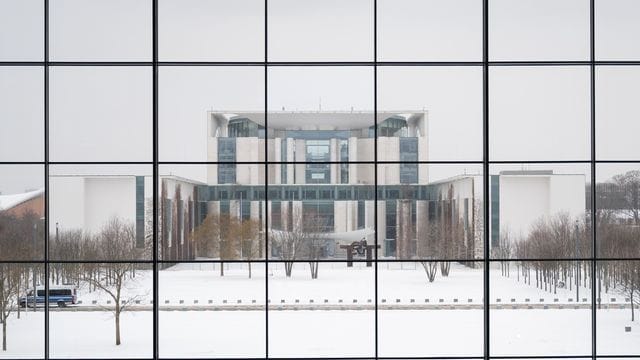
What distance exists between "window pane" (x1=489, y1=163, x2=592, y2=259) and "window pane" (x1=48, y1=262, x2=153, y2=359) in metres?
22.7

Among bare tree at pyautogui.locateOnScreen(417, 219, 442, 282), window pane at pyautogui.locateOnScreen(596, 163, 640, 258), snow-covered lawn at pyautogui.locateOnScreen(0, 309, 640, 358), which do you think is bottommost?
snow-covered lawn at pyautogui.locateOnScreen(0, 309, 640, 358)

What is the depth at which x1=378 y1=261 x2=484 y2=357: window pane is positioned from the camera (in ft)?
166

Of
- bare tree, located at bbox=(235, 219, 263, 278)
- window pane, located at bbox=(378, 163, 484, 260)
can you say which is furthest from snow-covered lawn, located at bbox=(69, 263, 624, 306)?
bare tree, located at bbox=(235, 219, 263, 278)

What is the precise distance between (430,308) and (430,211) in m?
7.06

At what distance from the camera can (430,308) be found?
51625 millimetres

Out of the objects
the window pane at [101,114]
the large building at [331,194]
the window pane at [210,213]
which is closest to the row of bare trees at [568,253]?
the large building at [331,194]

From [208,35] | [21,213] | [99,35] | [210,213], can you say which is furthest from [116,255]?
[208,35]

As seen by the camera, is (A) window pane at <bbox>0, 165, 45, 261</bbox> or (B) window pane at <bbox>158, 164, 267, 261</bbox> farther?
(B) window pane at <bbox>158, 164, 267, 261</bbox>

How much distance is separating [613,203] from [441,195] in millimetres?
10986

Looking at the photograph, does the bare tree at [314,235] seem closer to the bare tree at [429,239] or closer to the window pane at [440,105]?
the bare tree at [429,239]

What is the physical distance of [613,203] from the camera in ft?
141

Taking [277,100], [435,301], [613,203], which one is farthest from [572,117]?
[277,100]

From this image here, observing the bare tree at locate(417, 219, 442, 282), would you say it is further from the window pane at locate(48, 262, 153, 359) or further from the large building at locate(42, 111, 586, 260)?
the window pane at locate(48, 262, 153, 359)

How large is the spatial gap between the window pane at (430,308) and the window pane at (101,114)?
18.5 meters
